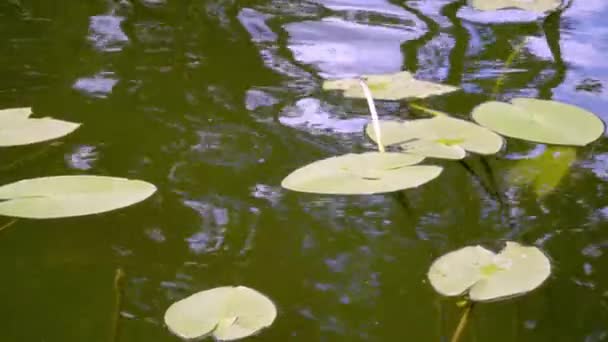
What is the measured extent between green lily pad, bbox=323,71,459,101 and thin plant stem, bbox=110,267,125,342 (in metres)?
0.52

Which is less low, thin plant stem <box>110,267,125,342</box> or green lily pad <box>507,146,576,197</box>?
green lily pad <box>507,146,576,197</box>

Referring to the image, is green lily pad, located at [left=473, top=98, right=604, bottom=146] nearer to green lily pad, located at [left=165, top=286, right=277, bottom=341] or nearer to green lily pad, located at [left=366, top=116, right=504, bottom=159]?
green lily pad, located at [left=366, top=116, right=504, bottom=159]

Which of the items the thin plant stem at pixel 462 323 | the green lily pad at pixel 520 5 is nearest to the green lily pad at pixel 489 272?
the thin plant stem at pixel 462 323

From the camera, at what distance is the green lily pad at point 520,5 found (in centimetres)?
155

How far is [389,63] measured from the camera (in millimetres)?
1325

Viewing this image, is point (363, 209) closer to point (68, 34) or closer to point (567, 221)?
point (567, 221)

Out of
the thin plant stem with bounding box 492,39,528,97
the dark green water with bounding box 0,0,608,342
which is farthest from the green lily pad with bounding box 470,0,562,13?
the thin plant stem with bounding box 492,39,528,97

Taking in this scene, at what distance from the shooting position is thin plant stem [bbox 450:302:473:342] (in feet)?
2.29

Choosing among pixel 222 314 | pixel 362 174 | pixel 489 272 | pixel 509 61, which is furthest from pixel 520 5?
pixel 222 314

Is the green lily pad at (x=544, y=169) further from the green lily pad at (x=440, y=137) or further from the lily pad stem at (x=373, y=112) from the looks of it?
the lily pad stem at (x=373, y=112)

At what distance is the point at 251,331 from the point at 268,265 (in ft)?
0.42

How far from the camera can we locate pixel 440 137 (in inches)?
40.3

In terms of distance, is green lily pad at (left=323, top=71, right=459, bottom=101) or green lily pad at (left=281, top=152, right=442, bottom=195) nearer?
green lily pad at (left=281, top=152, right=442, bottom=195)

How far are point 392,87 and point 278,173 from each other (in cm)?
30
